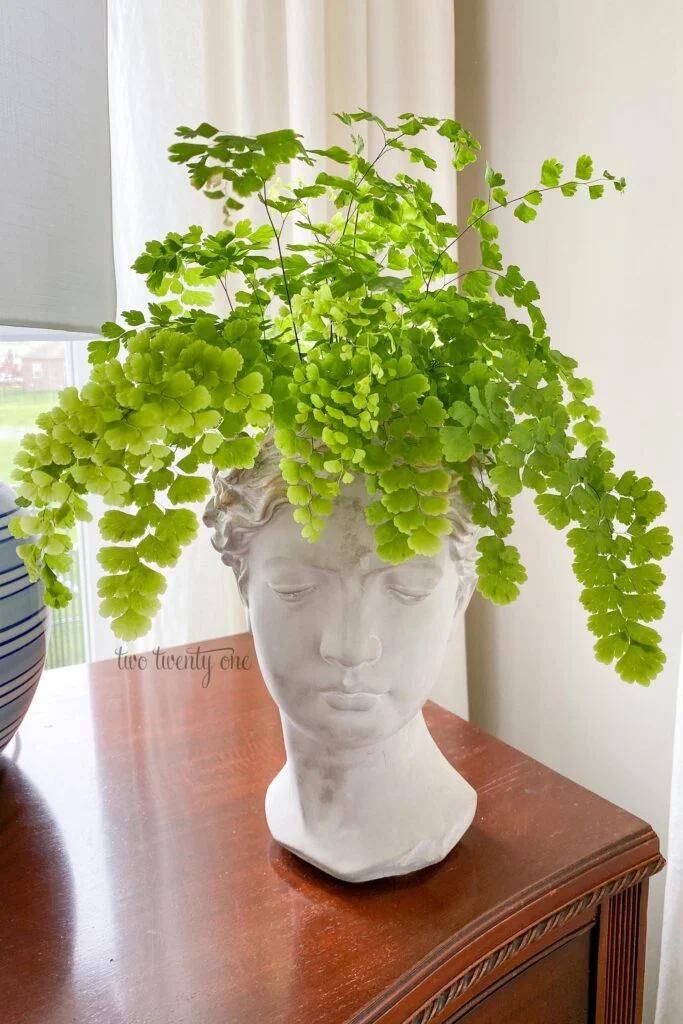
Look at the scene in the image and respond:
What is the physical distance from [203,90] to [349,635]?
91 cm

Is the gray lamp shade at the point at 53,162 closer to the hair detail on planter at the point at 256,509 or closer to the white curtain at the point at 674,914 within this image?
the hair detail on planter at the point at 256,509

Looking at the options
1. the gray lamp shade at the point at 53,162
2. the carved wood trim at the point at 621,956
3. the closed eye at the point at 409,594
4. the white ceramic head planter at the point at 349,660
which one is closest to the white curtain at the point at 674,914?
the carved wood trim at the point at 621,956

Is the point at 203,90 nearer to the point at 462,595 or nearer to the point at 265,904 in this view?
the point at 462,595

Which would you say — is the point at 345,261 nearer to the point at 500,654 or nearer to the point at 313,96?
the point at 313,96

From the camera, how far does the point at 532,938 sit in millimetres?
635

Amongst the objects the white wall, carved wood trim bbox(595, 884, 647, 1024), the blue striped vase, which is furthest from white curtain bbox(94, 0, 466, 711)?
carved wood trim bbox(595, 884, 647, 1024)

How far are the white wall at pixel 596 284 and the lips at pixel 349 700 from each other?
0.63 meters

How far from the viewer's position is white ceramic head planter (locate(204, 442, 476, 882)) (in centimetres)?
59

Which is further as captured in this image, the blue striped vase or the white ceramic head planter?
the blue striped vase

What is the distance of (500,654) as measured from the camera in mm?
1453

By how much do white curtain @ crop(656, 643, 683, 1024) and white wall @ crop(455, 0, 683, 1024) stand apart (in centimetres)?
A: 16

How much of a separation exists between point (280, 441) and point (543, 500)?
0.17m

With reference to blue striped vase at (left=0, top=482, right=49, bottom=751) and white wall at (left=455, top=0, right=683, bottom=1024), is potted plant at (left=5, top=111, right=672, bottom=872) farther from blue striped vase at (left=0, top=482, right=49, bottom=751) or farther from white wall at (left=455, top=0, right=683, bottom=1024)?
white wall at (left=455, top=0, right=683, bottom=1024)

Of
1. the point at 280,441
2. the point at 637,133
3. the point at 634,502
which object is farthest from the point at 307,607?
the point at 637,133
